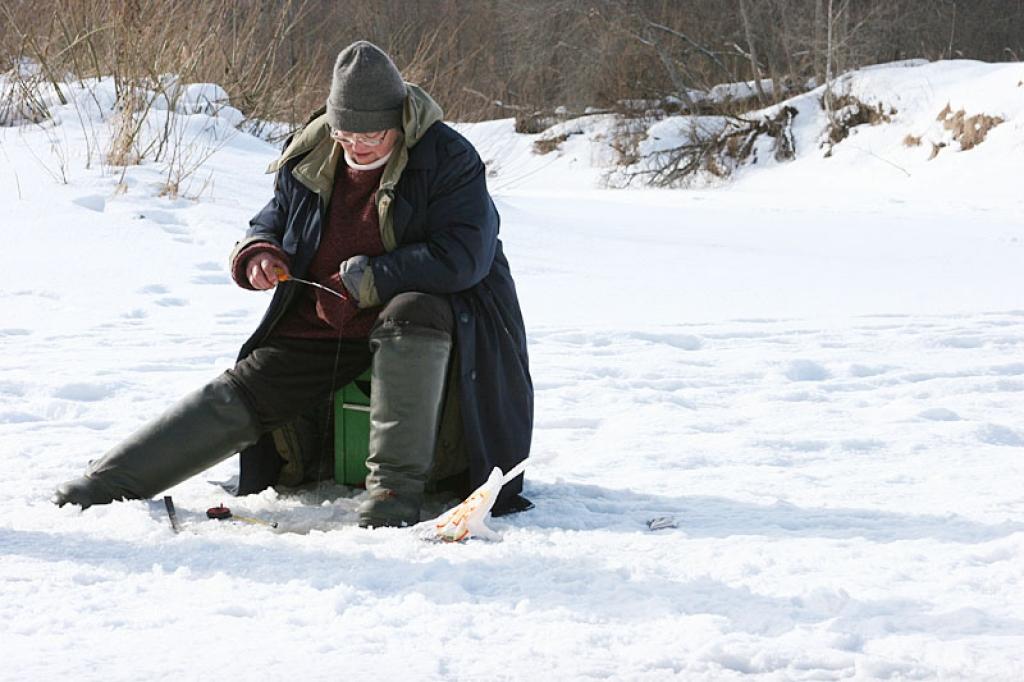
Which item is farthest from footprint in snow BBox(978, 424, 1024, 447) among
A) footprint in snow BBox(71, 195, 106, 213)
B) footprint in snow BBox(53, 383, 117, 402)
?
footprint in snow BBox(71, 195, 106, 213)

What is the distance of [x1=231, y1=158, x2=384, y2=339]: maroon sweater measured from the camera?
3025mm

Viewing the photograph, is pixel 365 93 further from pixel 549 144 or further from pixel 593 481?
pixel 549 144

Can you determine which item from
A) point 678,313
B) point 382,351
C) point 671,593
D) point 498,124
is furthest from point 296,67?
point 498,124

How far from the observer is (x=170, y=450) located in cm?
297

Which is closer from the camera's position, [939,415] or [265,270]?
[265,270]

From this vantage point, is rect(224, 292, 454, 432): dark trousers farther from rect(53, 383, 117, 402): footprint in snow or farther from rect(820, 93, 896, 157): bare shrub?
rect(820, 93, 896, 157): bare shrub

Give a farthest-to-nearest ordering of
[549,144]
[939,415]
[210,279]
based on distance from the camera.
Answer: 1. [549,144]
2. [210,279]
3. [939,415]

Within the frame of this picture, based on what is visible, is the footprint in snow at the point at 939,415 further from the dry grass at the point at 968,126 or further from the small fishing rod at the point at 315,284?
the dry grass at the point at 968,126

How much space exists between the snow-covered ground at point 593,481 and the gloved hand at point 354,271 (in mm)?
537

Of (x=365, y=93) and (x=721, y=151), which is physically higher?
(x=365, y=93)

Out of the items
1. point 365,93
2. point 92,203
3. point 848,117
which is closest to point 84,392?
point 365,93

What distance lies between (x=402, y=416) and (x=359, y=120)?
0.67 metres

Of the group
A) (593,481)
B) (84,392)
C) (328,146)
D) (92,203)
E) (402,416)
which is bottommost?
(593,481)

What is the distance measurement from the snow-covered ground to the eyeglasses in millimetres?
857
